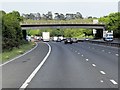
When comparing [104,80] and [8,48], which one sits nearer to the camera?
[104,80]

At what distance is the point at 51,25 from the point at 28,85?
120347mm

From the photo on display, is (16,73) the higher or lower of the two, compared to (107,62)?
higher

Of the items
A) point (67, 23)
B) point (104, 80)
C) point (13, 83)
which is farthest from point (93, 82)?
point (67, 23)

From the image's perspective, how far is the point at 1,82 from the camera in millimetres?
15438

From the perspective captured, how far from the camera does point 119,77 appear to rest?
54.4 feet

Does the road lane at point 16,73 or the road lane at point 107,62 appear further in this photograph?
the road lane at point 107,62

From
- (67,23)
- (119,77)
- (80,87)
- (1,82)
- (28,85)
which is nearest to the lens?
(80,87)

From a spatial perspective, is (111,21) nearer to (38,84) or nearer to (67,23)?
(67,23)

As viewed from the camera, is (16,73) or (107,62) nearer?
(16,73)

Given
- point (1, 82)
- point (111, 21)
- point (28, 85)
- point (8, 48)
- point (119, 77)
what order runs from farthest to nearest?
point (111, 21) < point (8, 48) < point (119, 77) < point (1, 82) < point (28, 85)

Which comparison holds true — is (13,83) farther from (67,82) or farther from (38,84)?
(67,82)

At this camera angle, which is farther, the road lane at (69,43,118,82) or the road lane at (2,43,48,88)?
the road lane at (69,43,118,82)

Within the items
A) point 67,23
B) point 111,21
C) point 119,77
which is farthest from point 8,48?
point 111,21

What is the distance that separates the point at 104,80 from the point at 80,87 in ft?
8.27
